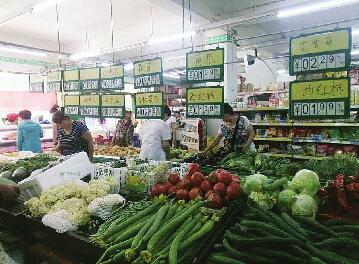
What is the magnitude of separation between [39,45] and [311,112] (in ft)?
42.8

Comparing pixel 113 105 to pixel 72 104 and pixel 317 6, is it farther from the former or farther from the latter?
pixel 317 6

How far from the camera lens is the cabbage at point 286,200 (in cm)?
220

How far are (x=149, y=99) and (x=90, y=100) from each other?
60.6 inches

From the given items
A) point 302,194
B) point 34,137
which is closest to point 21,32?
point 34,137

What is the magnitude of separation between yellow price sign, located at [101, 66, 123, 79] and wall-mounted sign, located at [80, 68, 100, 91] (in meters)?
0.16

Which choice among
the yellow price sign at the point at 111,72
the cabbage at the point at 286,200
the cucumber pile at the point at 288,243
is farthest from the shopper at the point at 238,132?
the cucumber pile at the point at 288,243

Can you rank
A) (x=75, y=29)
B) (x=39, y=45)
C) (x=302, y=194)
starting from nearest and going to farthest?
(x=302, y=194) → (x=75, y=29) → (x=39, y=45)

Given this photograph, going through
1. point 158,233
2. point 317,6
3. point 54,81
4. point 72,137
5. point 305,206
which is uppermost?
point 317,6

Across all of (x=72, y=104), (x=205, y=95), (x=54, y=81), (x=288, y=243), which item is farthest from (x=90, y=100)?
(x=288, y=243)

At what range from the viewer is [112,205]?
102 inches

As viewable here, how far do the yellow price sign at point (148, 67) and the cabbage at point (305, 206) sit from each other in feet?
12.0

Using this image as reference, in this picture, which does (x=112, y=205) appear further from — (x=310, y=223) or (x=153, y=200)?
(x=310, y=223)

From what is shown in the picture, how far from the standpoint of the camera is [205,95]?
4723 mm

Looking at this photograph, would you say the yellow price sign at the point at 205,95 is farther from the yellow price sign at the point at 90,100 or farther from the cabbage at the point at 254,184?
the cabbage at the point at 254,184
